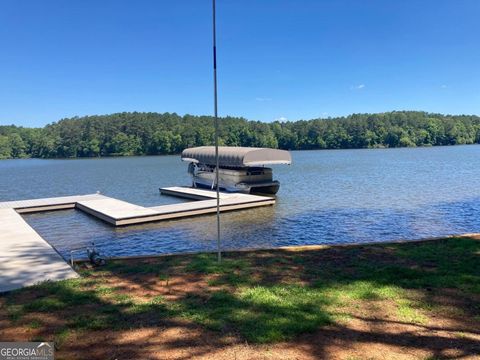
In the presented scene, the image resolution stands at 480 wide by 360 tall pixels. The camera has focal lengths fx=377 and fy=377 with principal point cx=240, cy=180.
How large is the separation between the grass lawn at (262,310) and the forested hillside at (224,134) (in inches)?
4936

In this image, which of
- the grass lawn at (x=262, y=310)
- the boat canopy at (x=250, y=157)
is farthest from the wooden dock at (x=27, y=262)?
the boat canopy at (x=250, y=157)

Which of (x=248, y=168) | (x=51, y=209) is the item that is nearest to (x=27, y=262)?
(x=51, y=209)

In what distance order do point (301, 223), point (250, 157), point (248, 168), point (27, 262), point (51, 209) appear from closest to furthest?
point (27, 262)
point (301, 223)
point (51, 209)
point (250, 157)
point (248, 168)

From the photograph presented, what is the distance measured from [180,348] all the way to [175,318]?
0.96m

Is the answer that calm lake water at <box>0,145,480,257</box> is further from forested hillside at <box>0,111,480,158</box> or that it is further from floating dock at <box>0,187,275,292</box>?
forested hillside at <box>0,111,480,158</box>

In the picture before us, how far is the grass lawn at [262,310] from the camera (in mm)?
4898

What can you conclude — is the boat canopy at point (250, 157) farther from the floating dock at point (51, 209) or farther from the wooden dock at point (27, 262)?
the wooden dock at point (27, 262)

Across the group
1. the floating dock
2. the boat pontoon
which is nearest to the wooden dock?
the floating dock

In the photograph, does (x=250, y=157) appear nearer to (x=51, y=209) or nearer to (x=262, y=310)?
(x=51, y=209)

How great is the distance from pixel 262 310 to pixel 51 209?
24097mm

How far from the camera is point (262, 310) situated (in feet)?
19.8

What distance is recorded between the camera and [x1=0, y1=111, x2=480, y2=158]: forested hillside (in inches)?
5246

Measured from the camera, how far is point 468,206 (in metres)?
23.6

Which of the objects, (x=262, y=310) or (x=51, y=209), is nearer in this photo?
(x=262, y=310)
